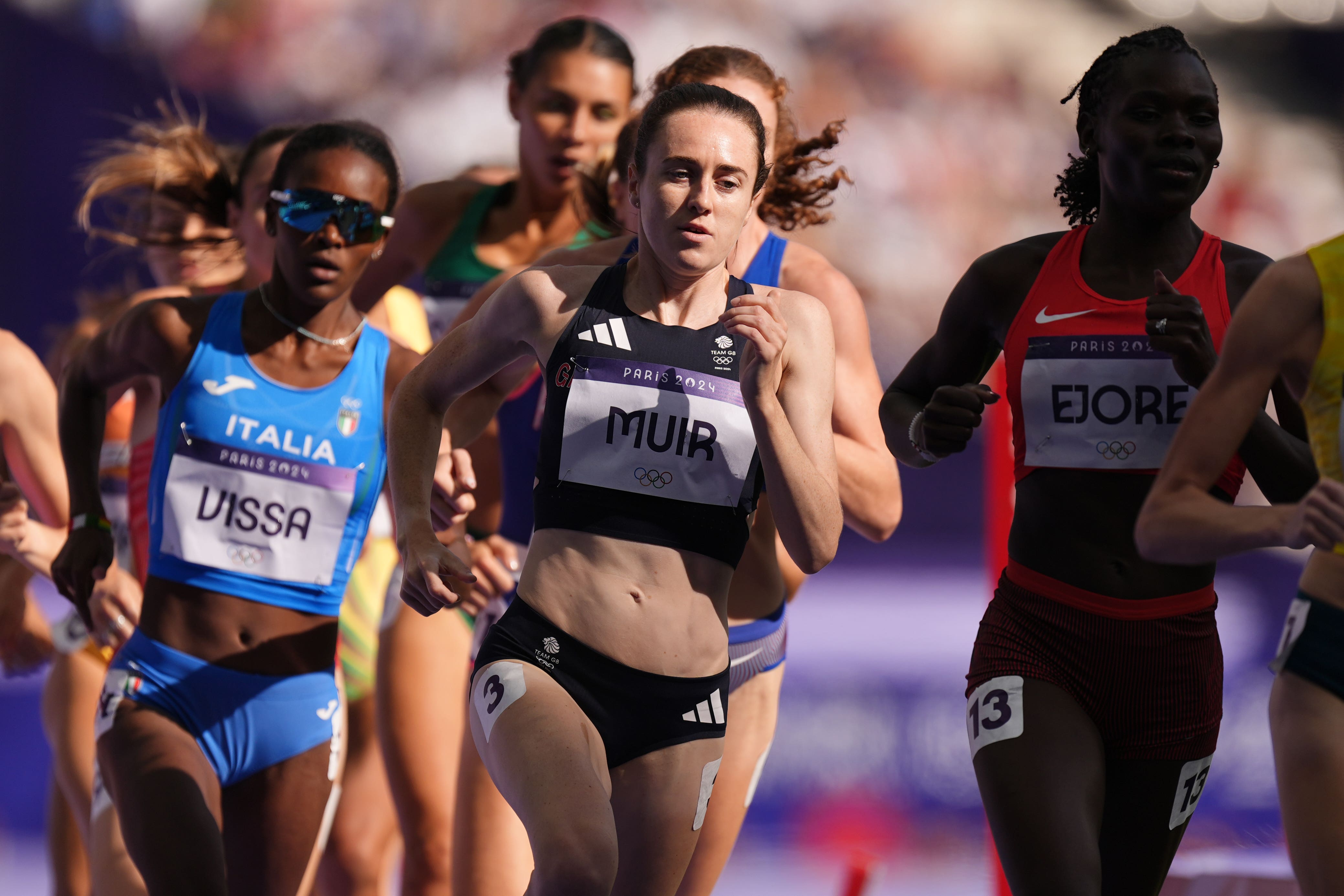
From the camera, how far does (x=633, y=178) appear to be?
291cm

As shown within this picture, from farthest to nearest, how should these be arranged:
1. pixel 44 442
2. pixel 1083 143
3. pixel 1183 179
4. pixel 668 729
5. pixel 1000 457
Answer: pixel 1000 457, pixel 44 442, pixel 1083 143, pixel 1183 179, pixel 668 729

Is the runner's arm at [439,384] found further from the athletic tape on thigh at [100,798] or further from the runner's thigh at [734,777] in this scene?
the athletic tape on thigh at [100,798]

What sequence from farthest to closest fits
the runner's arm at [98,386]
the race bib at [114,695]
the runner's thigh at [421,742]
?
the runner's thigh at [421,742]
the runner's arm at [98,386]
the race bib at [114,695]

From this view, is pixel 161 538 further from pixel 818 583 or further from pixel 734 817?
pixel 818 583

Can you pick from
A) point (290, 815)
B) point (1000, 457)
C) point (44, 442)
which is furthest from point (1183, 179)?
point (44, 442)

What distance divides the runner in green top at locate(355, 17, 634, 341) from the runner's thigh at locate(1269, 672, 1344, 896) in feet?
9.48

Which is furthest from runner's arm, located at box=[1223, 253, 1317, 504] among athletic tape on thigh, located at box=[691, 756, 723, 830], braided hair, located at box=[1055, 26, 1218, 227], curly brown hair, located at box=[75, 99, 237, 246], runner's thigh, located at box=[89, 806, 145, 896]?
curly brown hair, located at box=[75, 99, 237, 246]

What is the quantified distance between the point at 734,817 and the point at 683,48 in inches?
192

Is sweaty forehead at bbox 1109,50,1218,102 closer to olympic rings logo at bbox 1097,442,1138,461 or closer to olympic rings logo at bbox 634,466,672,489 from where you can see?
olympic rings logo at bbox 1097,442,1138,461

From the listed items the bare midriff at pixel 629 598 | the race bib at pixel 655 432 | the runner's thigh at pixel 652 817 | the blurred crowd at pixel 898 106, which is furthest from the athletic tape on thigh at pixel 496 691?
the blurred crowd at pixel 898 106

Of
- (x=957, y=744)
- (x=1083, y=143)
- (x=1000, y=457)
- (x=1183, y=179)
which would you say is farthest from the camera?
(x=957, y=744)

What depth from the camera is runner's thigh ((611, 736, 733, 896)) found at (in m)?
2.67

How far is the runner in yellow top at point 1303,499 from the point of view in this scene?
90.8 inches

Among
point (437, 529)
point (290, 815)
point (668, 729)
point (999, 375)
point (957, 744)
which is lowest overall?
point (957, 744)
